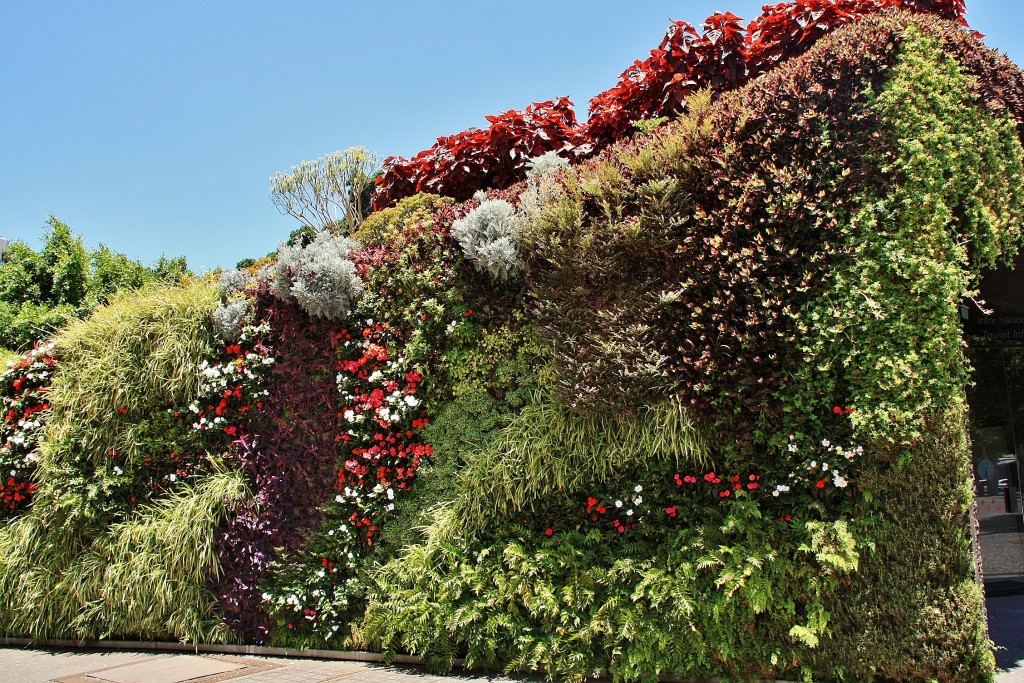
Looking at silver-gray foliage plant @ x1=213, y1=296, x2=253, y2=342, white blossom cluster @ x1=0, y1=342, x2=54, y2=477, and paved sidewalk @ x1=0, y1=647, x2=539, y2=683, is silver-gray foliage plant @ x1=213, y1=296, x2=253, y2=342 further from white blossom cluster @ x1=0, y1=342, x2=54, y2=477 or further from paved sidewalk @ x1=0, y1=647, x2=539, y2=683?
paved sidewalk @ x1=0, y1=647, x2=539, y2=683

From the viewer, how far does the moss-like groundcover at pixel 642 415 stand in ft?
15.1

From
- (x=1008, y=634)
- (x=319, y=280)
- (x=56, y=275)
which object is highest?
(x=56, y=275)

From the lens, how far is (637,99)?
748 cm

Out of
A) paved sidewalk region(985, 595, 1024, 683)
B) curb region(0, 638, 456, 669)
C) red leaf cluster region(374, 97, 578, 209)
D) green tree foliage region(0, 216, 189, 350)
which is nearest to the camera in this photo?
paved sidewalk region(985, 595, 1024, 683)

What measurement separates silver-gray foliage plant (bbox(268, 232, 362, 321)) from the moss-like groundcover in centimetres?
3

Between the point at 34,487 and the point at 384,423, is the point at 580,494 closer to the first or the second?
the point at 384,423

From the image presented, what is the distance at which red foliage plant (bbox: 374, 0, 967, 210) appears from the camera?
6.46 meters

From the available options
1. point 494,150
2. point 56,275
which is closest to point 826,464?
point 494,150

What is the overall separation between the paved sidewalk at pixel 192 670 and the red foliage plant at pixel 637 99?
5.18 metres

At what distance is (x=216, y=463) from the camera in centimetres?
710

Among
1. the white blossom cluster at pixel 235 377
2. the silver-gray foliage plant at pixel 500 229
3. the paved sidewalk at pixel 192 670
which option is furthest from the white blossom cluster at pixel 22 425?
the silver-gray foliage plant at pixel 500 229

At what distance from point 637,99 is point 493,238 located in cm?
266

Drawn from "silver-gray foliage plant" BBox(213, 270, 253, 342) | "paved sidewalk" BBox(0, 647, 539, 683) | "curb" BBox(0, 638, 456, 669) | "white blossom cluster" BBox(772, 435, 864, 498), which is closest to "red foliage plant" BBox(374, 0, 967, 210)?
"silver-gray foliage plant" BBox(213, 270, 253, 342)

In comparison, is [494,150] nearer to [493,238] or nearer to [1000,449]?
[493,238]
